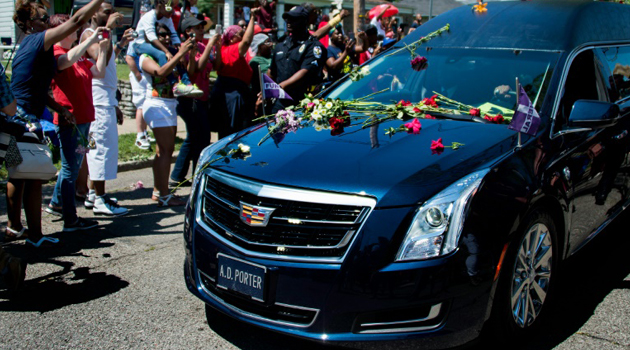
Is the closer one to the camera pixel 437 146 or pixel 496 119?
pixel 437 146

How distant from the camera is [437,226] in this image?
115 inches

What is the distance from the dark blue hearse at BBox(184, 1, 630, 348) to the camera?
290 centimetres

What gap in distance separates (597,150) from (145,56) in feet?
14.8

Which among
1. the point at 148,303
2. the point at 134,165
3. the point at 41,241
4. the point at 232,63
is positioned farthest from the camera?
the point at 134,165

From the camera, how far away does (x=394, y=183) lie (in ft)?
9.96

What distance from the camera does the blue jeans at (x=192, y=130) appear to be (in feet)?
22.7

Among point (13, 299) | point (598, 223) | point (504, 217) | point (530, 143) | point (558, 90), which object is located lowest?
point (13, 299)

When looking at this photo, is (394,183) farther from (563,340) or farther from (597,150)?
(597,150)

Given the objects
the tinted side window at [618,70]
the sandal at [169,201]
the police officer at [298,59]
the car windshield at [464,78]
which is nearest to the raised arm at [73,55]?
the sandal at [169,201]

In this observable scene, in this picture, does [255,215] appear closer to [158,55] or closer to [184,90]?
[184,90]

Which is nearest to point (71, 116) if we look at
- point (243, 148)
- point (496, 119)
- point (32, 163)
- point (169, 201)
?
point (32, 163)

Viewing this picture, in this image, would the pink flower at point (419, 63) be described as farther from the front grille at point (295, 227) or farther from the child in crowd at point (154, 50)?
the child in crowd at point (154, 50)

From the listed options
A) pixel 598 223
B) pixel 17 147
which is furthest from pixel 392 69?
pixel 17 147

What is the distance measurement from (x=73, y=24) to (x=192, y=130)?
2553mm
